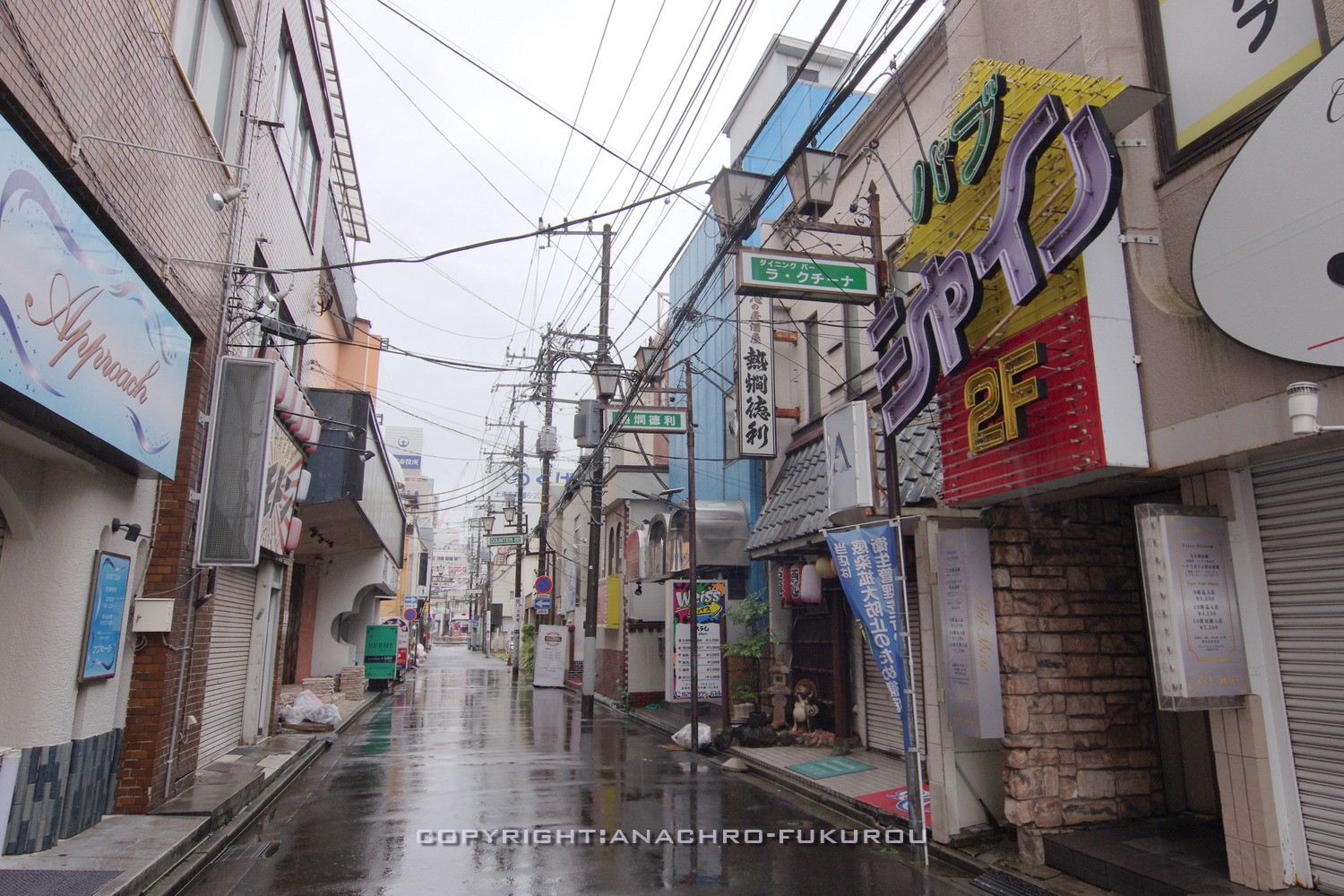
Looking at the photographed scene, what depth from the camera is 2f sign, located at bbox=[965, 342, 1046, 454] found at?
680cm

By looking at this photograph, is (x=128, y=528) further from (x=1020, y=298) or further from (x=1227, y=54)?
(x=1227, y=54)

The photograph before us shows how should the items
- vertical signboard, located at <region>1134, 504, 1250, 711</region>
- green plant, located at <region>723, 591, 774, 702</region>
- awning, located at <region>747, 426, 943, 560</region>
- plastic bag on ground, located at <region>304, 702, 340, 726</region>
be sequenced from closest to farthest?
1. vertical signboard, located at <region>1134, 504, 1250, 711</region>
2. awning, located at <region>747, 426, 943, 560</region>
3. green plant, located at <region>723, 591, 774, 702</region>
4. plastic bag on ground, located at <region>304, 702, 340, 726</region>

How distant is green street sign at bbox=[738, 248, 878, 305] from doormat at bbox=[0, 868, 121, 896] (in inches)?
303

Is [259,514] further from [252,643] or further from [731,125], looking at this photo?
[731,125]

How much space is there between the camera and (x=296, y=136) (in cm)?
1482

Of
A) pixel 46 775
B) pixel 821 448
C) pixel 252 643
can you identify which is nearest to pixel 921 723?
pixel 821 448

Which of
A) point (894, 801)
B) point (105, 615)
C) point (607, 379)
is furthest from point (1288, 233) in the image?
point (607, 379)

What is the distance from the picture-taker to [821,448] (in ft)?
44.3

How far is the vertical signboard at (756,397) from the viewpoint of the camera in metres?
15.2

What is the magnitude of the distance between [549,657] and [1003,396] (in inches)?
1063

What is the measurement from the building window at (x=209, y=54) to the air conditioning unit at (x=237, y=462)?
295 cm

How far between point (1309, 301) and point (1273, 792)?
3288 millimetres

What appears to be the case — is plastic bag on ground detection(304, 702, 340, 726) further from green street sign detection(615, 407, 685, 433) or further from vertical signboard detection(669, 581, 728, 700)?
green street sign detection(615, 407, 685, 433)

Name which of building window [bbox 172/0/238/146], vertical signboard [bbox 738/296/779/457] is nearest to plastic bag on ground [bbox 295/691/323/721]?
vertical signboard [bbox 738/296/779/457]
